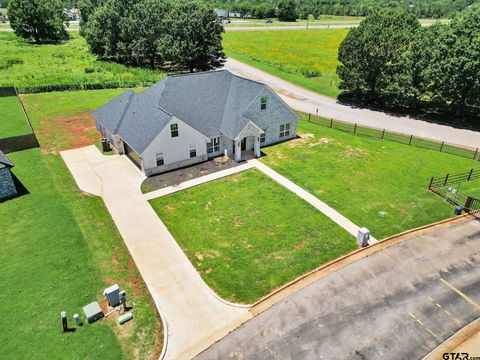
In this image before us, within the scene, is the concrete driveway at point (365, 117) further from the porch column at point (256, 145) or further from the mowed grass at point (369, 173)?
the porch column at point (256, 145)

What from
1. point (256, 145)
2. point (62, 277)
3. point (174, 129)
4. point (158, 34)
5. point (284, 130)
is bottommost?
point (62, 277)

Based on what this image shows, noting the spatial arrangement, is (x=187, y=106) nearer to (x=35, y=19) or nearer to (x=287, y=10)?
(x=35, y=19)

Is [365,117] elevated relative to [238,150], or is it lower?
lower

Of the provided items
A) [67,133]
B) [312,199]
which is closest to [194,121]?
[312,199]

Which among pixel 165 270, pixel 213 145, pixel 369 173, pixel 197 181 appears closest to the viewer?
pixel 165 270

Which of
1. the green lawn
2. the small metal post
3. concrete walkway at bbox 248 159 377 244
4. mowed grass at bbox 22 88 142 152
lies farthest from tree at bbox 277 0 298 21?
the small metal post

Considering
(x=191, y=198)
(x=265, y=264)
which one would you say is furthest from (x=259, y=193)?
(x=265, y=264)

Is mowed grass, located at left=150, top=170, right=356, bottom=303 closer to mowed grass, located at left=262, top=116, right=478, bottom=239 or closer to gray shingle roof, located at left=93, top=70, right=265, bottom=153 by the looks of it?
mowed grass, located at left=262, top=116, right=478, bottom=239
